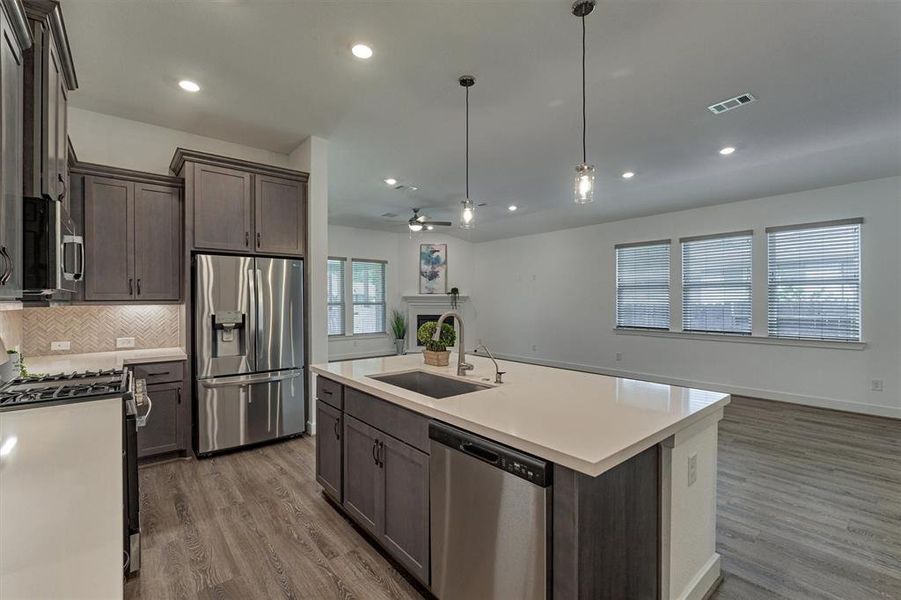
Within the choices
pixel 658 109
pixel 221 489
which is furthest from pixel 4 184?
pixel 658 109

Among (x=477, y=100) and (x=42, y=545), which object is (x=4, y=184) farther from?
(x=477, y=100)

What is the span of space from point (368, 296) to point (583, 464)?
8331 mm

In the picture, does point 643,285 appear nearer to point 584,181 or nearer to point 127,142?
point 584,181

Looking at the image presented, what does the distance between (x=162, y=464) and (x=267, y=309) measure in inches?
59.9

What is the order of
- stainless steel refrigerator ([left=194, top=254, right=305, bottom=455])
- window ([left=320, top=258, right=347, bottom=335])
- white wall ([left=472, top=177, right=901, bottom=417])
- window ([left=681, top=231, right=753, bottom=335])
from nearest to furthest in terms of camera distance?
1. stainless steel refrigerator ([left=194, top=254, right=305, bottom=455])
2. white wall ([left=472, top=177, right=901, bottom=417])
3. window ([left=681, top=231, right=753, bottom=335])
4. window ([left=320, top=258, right=347, bottom=335])

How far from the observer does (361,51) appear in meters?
2.71

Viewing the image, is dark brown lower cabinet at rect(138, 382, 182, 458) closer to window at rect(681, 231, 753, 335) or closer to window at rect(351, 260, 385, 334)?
window at rect(351, 260, 385, 334)

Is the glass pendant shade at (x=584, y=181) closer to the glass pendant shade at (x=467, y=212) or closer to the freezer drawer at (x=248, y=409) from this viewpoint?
the glass pendant shade at (x=467, y=212)

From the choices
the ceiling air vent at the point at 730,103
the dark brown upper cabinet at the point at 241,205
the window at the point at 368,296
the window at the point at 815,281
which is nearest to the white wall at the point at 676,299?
the window at the point at 815,281

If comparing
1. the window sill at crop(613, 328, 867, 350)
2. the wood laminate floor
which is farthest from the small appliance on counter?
the window sill at crop(613, 328, 867, 350)

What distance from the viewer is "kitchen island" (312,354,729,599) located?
1.30 m

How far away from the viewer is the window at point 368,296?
29.6 ft

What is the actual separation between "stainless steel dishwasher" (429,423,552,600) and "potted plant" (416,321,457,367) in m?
1.04

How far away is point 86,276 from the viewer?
10.8ft
